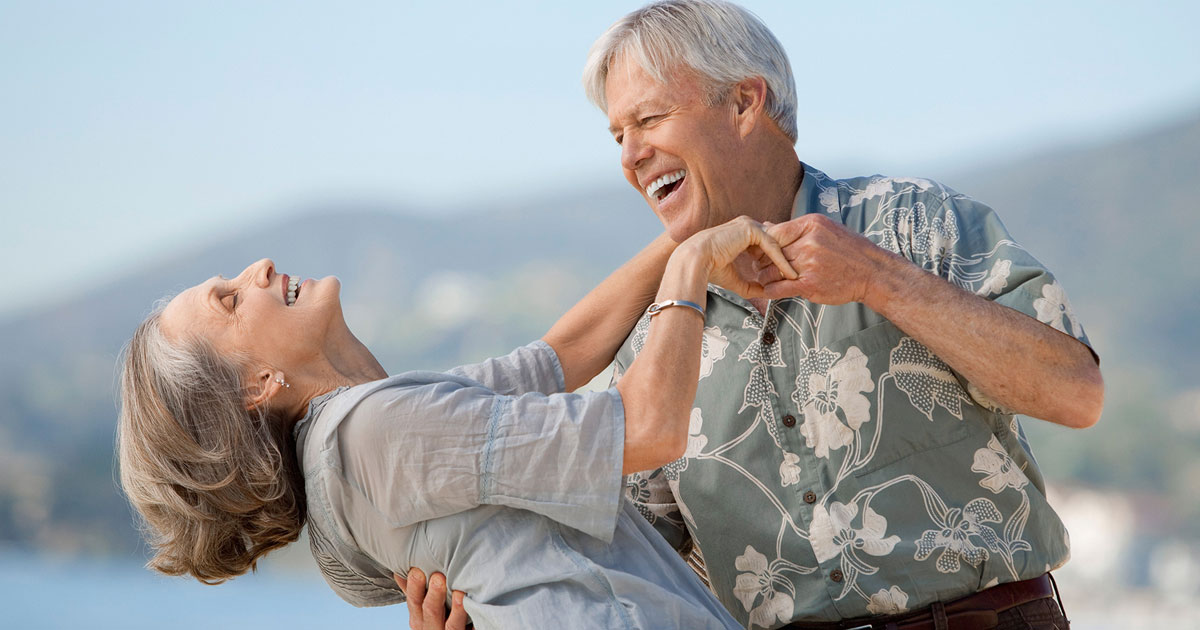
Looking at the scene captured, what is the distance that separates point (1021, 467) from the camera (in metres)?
1.94

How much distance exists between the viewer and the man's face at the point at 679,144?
2.07 metres

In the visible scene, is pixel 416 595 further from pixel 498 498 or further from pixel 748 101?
pixel 748 101

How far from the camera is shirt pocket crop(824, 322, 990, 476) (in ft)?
6.16

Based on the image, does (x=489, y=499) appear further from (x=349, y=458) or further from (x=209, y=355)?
(x=209, y=355)

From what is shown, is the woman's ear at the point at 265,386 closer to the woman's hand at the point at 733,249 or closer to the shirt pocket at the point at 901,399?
the woman's hand at the point at 733,249

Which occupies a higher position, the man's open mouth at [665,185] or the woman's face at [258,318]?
the man's open mouth at [665,185]

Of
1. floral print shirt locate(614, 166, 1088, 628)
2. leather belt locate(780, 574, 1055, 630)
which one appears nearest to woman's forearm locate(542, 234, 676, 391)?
floral print shirt locate(614, 166, 1088, 628)

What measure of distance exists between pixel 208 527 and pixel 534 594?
0.60 metres

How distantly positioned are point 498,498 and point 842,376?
0.69 metres

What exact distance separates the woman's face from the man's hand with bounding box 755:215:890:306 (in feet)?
2.68

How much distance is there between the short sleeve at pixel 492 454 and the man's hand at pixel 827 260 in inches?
15.2

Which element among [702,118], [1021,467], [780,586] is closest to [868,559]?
[780,586]

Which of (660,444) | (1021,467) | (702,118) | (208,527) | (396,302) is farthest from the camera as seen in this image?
(396,302)

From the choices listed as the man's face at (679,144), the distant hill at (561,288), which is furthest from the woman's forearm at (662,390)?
the distant hill at (561,288)
